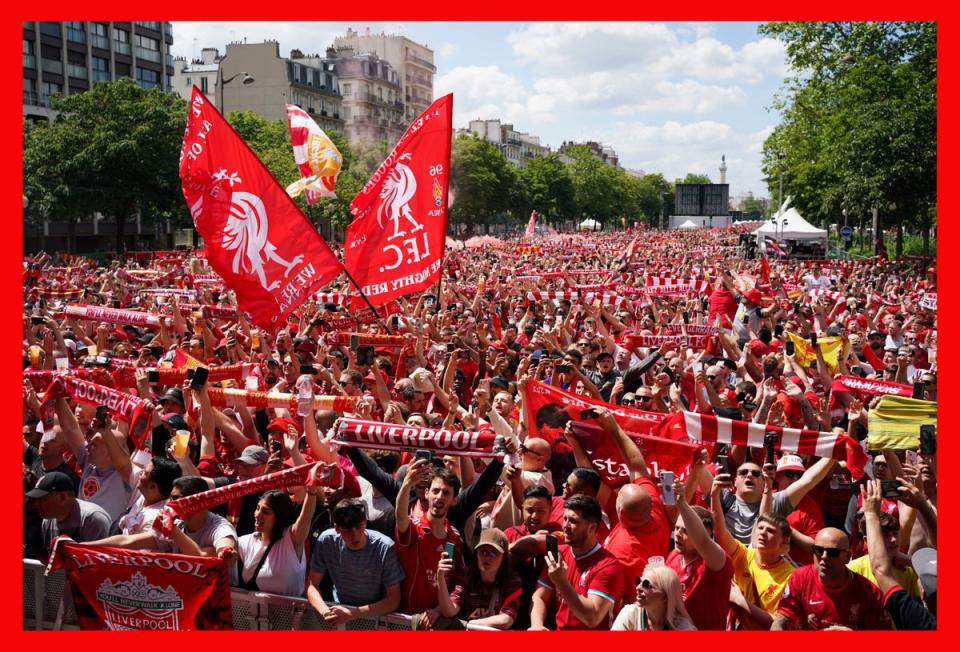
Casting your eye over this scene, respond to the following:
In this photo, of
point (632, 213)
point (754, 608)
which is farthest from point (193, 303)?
point (632, 213)

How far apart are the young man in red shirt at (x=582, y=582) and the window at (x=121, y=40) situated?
235 ft

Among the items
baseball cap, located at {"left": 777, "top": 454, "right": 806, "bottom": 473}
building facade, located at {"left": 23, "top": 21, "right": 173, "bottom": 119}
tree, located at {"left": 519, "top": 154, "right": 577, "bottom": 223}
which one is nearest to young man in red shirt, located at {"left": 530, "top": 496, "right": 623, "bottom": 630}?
baseball cap, located at {"left": 777, "top": 454, "right": 806, "bottom": 473}

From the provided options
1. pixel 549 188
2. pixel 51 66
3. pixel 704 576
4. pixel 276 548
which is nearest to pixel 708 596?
pixel 704 576

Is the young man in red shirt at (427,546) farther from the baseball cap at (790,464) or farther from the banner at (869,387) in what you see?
the banner at (869,387)

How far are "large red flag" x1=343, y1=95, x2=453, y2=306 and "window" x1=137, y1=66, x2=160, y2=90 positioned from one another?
216 feet

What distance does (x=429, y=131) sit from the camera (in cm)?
1130

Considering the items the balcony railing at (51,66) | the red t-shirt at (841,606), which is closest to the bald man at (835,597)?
the red t-shirt at (841,606)

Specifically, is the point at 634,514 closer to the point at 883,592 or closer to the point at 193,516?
the point at 883,592

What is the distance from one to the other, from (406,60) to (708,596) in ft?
393

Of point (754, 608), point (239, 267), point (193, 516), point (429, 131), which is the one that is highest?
point (429, 131)

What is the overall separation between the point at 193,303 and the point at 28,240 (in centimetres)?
4703

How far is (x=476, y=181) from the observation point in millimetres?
80875

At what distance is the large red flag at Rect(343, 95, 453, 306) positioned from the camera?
11.1m

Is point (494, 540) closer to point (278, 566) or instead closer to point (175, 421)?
point (278, 566)
